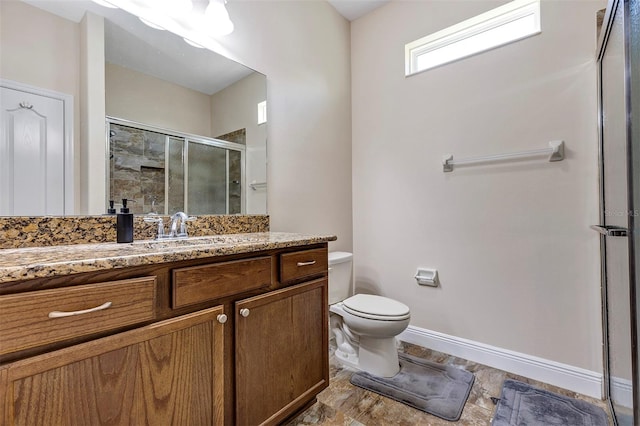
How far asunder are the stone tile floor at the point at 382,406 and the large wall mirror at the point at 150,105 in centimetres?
112

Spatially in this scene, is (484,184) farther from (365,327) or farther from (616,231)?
(365,327)

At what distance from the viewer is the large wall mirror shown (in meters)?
1.10

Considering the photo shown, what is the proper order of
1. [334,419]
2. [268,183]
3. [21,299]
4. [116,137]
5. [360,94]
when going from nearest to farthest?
[21,299] < [116,137] < [334,419] < [268,183] < [360,94]

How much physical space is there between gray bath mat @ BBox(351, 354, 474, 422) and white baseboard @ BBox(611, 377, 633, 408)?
0.60 meters

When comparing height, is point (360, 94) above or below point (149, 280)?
above

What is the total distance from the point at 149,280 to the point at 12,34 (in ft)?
3.44

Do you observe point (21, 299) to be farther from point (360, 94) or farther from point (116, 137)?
point (360, 94)

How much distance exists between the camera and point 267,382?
1.16 meters

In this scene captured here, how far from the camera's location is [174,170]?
147 centimetres

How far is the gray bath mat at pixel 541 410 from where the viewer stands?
1371mm

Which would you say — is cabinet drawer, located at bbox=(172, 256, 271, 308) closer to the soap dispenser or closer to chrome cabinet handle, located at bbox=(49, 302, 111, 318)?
chrome cabinet handle, located at bbox=(49, 302, 111, 318)

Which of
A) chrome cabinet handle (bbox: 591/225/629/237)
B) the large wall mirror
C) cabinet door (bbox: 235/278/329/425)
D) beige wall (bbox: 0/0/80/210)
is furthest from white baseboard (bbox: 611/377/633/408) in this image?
beige wall (bbox: 0/0/80/210)

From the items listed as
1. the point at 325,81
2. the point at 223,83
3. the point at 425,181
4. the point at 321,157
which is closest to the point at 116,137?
the point at 223,83

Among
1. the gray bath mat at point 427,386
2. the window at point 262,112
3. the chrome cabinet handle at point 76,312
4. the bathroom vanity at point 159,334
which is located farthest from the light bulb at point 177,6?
the gray bath mat at point 427,386
